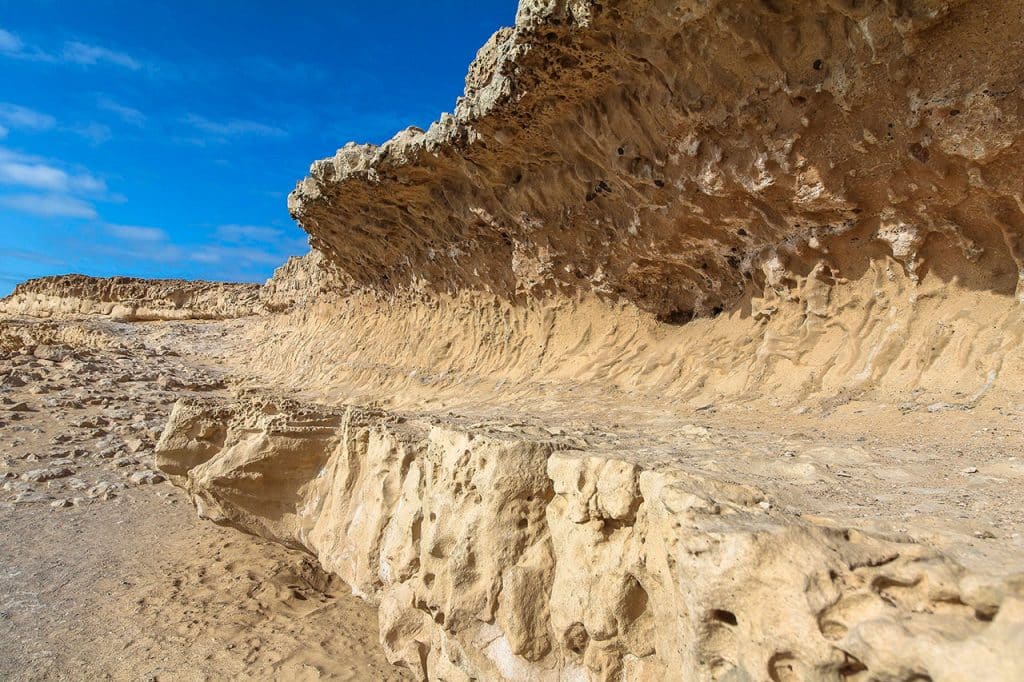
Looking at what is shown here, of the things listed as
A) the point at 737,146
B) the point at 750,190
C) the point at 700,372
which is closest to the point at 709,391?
the point at 700,372

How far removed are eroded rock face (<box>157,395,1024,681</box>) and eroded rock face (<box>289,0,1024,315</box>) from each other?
7.26ft

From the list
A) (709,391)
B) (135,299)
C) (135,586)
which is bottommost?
(135,586)

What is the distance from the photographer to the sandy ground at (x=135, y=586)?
3.71 m

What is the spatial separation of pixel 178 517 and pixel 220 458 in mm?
2108

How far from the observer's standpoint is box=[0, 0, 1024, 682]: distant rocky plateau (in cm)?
155

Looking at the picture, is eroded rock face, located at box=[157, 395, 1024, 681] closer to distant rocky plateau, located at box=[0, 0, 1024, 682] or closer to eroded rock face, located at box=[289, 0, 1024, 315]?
distant rocky plateau, located at box=[0, 0, 1024, 682]

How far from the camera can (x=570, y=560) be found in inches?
97.7

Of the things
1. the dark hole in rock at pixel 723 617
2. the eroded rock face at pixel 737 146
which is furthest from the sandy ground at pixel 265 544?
the eroded rock face at pixel 737 146

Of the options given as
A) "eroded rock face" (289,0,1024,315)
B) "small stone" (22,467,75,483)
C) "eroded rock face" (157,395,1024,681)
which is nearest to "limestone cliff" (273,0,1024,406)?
"eroded rock face" (289,0,1024,315)

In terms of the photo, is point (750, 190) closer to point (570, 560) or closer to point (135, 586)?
point (570, 560)

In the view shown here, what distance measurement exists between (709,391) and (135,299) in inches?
1016

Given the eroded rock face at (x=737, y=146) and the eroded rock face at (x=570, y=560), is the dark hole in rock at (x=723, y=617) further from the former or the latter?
the eroded rock face at (x=737, y=146)

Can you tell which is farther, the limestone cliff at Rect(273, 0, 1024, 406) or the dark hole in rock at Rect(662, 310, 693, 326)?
the dark hole in rock at Rect(662, 310, 693, 326)

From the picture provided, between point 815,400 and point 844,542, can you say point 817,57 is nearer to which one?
point 815,400
